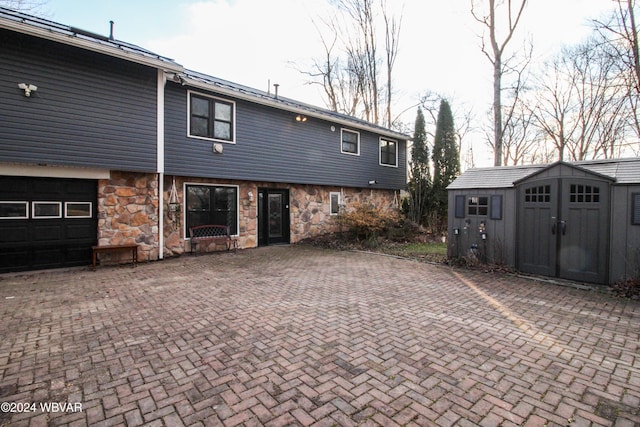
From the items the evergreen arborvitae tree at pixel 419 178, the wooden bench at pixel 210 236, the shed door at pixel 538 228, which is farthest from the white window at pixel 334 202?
the shed door at pixel 538 228

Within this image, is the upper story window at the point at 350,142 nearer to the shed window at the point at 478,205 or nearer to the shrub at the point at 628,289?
the shed window at the point at 478,205

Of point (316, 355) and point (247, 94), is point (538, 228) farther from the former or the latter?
point (247, 94)

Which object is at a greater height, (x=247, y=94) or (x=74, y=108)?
(x=247, y=94)

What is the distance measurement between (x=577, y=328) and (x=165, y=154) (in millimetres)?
9357

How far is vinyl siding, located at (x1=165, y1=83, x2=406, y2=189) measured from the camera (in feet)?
29.2

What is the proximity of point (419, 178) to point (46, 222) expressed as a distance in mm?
13347

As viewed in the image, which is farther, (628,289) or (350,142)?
(350,142)

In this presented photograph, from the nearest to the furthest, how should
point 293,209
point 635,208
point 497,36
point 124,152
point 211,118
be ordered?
point 635,208
point 124,152
point 211,118
point 293,209
point 497,36

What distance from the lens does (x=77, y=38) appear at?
262 inches

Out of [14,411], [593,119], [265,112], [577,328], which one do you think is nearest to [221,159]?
[265,112]

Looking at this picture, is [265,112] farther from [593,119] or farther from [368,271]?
[593,119]

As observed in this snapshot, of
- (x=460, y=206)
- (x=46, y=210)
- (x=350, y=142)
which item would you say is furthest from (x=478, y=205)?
(x=46, y=210)

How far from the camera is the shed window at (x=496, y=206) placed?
7227 mm

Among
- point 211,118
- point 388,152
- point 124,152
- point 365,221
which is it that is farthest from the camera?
point 388,152
